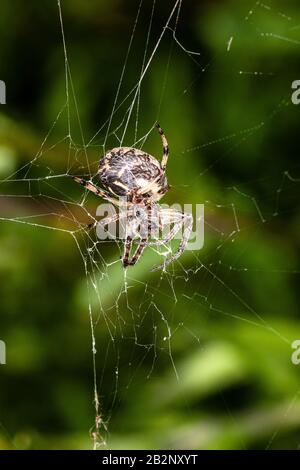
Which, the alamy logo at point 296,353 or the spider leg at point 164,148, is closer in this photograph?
the alamy logo at point 296,353

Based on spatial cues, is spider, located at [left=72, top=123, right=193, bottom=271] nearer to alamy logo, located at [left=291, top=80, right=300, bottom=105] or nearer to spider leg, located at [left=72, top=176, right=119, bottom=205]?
spider leg, located at [left=72, top=176, right=119, bottom=205]

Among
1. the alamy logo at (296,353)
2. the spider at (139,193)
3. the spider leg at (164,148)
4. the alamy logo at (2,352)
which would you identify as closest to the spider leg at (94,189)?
the spider at (139,193)

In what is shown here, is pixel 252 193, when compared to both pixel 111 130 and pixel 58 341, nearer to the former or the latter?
pixel 111 130

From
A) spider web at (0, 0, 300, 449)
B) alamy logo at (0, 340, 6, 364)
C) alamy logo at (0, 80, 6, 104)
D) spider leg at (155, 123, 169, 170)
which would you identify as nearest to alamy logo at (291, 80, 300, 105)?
spider web at (0, 0, 300, 449)

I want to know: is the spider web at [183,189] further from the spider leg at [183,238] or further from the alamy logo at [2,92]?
the alamy logo at [2,92]

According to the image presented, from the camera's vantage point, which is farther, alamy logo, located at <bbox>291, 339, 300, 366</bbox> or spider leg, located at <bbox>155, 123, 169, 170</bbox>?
spider leg, located at <bbox>155, 123, 169, 170</bbox>

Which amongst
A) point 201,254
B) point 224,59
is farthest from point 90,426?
point 224,59

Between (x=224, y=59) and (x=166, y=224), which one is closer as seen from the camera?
(x=224, y=59)
